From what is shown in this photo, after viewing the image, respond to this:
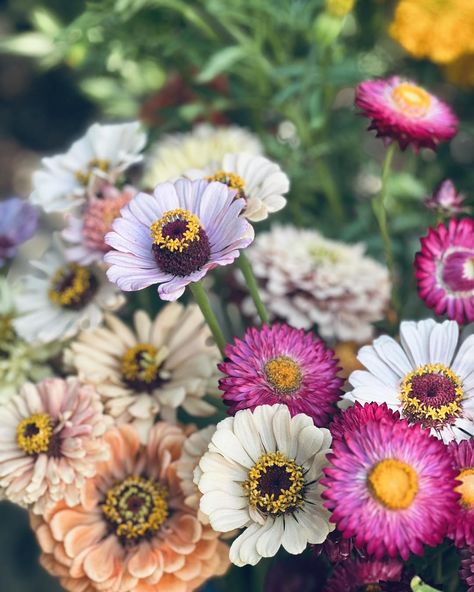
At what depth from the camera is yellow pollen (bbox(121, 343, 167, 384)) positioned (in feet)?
1.61

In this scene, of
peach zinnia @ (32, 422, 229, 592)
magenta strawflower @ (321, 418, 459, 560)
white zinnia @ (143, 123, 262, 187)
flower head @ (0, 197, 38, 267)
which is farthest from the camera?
white zinnia @ (143, 123, 262, 187)

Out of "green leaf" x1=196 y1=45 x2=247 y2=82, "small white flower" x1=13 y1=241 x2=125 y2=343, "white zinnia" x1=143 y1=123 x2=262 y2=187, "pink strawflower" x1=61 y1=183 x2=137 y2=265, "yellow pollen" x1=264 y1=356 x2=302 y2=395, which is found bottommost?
"yellow pollen" x1=264 y1=356 x2=302 y2=395

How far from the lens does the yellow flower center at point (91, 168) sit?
0.52 metres

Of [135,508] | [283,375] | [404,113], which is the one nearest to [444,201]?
[404,113]

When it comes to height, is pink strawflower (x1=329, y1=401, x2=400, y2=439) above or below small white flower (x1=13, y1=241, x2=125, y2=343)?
below

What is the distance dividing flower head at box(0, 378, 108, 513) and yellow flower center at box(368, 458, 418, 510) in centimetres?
17

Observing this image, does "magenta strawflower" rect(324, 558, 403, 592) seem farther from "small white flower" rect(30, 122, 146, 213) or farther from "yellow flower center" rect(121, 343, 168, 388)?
"small white flower" rect(30, 122, 146, 213)

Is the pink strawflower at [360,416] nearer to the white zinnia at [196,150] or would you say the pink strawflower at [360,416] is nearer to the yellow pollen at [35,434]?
the yellow pollen at [35,434]

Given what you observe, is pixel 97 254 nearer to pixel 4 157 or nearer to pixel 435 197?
pixel 435 197

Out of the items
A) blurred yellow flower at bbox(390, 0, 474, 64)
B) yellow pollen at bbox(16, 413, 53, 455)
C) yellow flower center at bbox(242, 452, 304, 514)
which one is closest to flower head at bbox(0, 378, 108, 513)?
yellow pollen at bbox(16, 413, 53, 455)

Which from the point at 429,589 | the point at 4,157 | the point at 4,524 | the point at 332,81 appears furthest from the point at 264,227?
the point at 4,157

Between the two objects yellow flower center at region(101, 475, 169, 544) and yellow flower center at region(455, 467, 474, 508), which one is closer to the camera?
yellow flower center at region(455, 467, 474, 508)

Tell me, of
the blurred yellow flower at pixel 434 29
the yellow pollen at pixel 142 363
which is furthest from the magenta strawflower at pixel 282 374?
the blurred yellow flower at pixel 434 29

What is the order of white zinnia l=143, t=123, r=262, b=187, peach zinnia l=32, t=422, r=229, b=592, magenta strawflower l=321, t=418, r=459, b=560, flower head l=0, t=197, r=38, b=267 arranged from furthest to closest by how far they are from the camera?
1. white zinnia l=143, t=123, r=262, b=187
2. flower head l=0, t=197, r=38, b=267
3. peach zinnia l=32, t=422, r=229, b=592
4. magenta strawflower l=321, t=418, r=459, b=560
